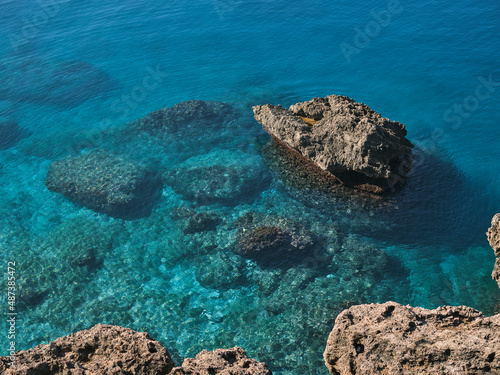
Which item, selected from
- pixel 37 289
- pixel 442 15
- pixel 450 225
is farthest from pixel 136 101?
pixel 442 15

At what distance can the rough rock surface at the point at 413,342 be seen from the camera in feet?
38.0

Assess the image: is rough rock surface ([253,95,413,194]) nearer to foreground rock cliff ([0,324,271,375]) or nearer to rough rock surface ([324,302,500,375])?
rough rock surface ([324,302,500,375])

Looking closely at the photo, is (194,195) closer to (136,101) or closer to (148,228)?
(148,228)

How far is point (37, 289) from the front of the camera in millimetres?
22938

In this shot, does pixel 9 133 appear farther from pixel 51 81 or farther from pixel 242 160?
pixel 242 160

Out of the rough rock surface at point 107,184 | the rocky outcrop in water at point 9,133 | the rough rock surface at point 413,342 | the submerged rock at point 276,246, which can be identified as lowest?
the submerged rock at point 276,246

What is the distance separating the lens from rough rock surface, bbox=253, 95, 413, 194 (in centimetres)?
2547

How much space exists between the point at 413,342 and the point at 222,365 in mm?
5307

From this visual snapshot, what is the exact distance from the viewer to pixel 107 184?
29109 millimetres

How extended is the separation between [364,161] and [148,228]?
13.3 metres

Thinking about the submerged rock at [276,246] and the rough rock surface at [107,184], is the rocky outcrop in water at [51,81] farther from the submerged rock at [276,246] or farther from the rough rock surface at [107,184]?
the submerged rock at [276,246]

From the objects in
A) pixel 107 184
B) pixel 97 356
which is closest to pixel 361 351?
pixel 97 356

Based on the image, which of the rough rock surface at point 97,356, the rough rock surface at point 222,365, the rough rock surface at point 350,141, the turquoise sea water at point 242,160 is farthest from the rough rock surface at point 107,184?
the rough rock surface at point 222,365

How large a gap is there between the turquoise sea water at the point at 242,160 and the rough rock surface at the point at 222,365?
21.8ft
